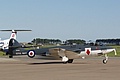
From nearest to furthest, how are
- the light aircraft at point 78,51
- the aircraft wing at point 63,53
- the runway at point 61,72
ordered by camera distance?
the runway at point 61,72 → the light aircraft at point 78,51 → the aircraft wing at point 63,53

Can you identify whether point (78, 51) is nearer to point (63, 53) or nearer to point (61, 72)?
point (63, 53)

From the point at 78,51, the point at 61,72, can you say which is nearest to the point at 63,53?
the point at 78,51

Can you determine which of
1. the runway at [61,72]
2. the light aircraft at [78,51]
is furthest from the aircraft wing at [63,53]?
the runway at [61,72]

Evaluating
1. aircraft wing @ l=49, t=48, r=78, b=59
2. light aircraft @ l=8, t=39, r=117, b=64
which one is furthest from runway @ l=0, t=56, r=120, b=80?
aircraft wing @ l=49, t=48, r=78, b=59

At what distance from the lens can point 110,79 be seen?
54.1 ft

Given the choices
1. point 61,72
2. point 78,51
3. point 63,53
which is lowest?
point 61,72

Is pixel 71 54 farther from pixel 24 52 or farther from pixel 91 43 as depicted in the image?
pixel 24 52

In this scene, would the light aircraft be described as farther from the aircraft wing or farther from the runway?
the runway

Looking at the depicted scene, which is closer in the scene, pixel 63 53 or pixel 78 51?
pixel 78 51

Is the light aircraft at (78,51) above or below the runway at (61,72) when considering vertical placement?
above

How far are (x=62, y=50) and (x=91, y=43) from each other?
9.47ft

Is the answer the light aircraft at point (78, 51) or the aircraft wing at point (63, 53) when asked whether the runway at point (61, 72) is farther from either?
the aircraft wing at point (63, 53)

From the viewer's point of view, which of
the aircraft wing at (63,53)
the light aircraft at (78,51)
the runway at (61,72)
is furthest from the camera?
the aircraft wing at (63,53)

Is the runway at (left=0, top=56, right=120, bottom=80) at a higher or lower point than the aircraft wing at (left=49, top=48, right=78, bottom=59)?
lower
